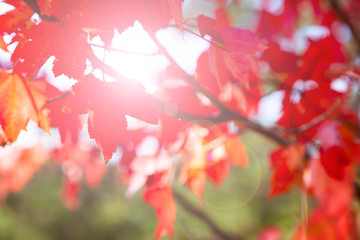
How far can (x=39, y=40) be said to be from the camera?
45 centimetres

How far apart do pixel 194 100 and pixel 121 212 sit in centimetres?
356

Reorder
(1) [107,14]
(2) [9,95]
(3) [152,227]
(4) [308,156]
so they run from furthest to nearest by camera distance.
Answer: (3) [152,227]
(4) [308,156]
(2) [9,95]
(1) [107,14]

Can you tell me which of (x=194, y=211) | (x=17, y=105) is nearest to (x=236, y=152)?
(x=194, y=211)

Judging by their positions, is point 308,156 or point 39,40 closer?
point 39,40

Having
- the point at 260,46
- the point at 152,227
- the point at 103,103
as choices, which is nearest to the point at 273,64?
the point at 260,46

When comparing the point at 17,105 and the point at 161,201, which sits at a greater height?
the point at 17,105

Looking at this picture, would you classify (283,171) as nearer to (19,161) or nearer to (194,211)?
(194,211)

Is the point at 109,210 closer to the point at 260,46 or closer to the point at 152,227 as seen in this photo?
the point at 152,227

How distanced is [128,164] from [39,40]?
547 mm

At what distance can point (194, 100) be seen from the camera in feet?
2.87

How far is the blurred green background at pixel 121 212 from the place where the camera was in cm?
383

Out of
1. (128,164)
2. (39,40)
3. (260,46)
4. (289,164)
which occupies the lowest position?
(289,164)

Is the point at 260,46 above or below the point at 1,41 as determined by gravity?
below

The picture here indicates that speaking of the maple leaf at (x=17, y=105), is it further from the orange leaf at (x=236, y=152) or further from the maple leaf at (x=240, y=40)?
the orange leaf at (x=236, y=152)
